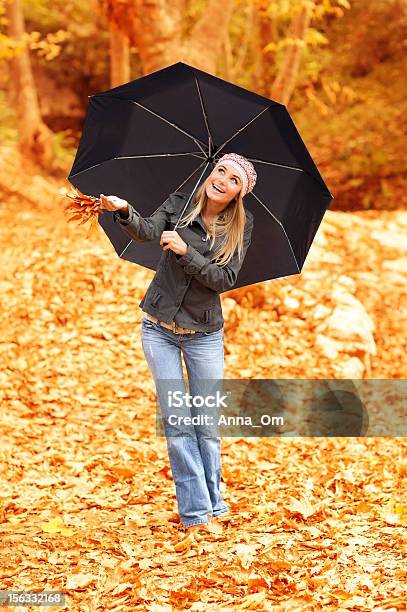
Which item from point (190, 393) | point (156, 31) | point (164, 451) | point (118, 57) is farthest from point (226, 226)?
point (118, 57)

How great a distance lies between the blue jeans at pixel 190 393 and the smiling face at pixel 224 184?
0.73m

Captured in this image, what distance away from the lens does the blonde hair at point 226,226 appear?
4043 millimetres

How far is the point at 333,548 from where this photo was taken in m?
4.16

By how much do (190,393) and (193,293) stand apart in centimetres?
59

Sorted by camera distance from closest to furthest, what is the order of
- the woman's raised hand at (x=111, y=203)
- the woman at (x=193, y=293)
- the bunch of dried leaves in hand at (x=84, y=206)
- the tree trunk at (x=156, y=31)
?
the woman's raised hand at (x=111, y=203)
the bunch of dried leaves in hand at (x=84, y=206)
the woman at (x=193, y=293)
the tree trunk at (x=156, y=31)

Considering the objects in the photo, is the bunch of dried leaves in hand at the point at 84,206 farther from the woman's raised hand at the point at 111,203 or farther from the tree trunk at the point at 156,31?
the tree trunk at the point at 156,31

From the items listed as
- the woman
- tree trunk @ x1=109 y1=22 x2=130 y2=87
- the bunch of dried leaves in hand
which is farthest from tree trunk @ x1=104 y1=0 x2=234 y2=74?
the bunch of dried leaves in hand

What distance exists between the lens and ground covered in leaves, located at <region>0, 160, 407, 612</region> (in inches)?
153

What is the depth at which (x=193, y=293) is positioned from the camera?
4.10 meters

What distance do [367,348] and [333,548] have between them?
455 cm

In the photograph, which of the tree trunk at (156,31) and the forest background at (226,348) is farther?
the tree trunk at (156,31)

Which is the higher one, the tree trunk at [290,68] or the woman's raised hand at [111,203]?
the tree trunk at [290,68]

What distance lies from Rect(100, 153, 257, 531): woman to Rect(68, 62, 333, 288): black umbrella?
8.7 inches

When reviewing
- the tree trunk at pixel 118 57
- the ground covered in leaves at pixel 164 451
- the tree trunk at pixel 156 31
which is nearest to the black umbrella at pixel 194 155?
the ground covered in leaves at pixel 164 451
